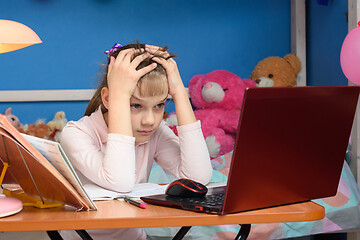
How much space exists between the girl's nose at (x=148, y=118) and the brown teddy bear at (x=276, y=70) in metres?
1.42

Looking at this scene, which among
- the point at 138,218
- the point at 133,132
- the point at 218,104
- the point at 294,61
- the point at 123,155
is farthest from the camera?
the point at 294,61

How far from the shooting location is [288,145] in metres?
0.69

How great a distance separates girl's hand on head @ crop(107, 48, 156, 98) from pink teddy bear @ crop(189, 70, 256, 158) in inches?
46.8

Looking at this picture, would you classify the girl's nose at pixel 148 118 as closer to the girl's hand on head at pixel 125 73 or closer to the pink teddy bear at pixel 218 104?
the girl's hand on head at pixel 125 73

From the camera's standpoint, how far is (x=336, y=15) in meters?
2.17

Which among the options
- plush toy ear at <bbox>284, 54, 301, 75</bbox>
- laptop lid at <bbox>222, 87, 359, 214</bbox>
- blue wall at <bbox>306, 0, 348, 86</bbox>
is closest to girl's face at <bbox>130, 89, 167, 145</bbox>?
laptop lid at <bbox>222, 87, 359, 214</bbox>

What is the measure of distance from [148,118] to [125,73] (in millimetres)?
108

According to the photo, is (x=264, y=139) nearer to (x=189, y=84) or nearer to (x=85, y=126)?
(x=85, y=126)

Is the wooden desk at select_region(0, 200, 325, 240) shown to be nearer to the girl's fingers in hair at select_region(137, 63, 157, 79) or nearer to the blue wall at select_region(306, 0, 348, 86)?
the girl's fingers in hair at select_region(137, 63, 157, 79)

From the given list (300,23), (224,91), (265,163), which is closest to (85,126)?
(265,163)

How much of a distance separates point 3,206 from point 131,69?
15.3 inches

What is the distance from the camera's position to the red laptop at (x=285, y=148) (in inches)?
25.2

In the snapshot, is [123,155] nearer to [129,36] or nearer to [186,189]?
[186,189]

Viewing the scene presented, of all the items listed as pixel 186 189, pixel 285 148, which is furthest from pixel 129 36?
pixel 285 148
